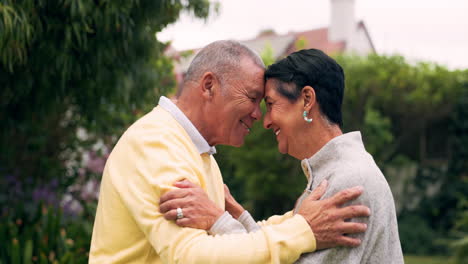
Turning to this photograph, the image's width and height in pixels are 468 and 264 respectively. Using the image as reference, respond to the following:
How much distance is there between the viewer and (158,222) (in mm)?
2074

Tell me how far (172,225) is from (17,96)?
13.0ft

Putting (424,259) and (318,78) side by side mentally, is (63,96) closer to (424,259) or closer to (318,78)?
(318,78)

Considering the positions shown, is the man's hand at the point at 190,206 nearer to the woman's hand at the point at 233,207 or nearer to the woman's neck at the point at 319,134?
the woman's neck at the point at 319,134

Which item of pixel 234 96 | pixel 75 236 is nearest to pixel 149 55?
pixel 75 236

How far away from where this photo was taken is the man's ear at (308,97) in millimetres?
2354

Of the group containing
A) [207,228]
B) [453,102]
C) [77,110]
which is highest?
[207,228]

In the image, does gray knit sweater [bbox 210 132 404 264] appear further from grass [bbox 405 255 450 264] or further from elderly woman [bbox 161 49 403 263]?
grass [bbox 405 255 450 264]

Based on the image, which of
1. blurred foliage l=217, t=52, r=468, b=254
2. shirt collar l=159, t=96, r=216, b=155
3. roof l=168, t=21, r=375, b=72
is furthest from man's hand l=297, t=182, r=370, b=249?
roof l=168, t=21, r=375, b=72

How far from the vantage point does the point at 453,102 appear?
49.6ft

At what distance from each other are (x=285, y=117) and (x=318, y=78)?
233 millimetres

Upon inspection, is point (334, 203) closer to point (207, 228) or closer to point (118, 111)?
point (207, 228)

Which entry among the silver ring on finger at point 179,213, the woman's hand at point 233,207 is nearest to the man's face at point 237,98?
the woman's hand at point 233,207

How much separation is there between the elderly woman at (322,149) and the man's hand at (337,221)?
0.12 ft

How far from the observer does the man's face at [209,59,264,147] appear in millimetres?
2562
